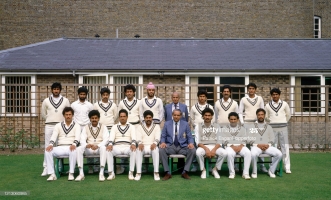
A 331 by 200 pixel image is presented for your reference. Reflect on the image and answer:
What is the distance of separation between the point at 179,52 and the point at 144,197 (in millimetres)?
11770

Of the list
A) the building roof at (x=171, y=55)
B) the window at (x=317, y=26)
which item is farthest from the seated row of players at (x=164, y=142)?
the window at (x=317, y=26)

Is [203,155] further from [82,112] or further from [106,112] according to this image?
[82,112]

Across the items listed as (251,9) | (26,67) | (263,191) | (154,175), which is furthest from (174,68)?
(251,9)

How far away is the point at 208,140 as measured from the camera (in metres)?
9.85

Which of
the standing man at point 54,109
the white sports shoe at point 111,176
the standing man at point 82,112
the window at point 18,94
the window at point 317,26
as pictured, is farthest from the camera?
the window at point 317,26

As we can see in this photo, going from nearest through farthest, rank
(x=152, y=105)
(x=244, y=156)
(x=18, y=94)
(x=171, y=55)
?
(x=244, y=156) < (x=152, y=105) < (x=18, y=94) < (x=171, y=55)

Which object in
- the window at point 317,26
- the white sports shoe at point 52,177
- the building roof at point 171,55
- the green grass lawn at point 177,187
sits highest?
the window at point 317,26

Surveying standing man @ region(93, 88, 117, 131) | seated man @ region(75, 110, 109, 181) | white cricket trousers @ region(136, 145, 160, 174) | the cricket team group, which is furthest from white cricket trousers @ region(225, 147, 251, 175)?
standing man @ region(93, 88, 117, 131)

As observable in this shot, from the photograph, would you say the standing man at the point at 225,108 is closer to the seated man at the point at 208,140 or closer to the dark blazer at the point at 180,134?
the seated man at the point at 208,140

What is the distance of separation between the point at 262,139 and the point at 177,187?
2421 mm

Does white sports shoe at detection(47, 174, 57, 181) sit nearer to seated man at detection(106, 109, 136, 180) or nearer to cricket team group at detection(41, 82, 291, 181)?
cricket team group at detection(41, 82, 291, 181)

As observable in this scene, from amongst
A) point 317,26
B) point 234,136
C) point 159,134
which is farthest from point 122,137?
point 317,26

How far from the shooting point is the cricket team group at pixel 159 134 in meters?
9.38

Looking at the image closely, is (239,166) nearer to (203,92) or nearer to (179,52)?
(203,92)
